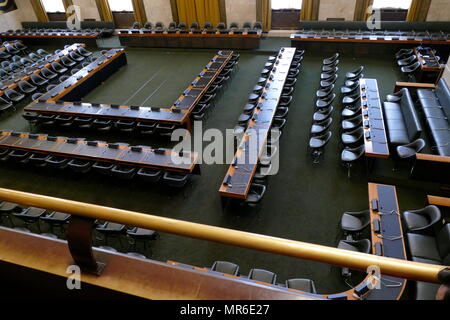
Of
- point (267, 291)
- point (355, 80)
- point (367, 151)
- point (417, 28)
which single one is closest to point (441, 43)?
point (417, 28)

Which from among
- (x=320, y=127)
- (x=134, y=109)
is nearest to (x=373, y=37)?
(x=320, y=127)

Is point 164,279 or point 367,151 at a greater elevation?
point 164,279

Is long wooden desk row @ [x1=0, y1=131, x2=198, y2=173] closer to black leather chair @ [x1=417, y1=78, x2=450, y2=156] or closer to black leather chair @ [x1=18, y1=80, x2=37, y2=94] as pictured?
black leather chair @ [x1=18, y1=80, x2=37, y2=94]

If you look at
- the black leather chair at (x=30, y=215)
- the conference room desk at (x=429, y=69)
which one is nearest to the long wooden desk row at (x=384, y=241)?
the black leather chair at (x=30, y=215)

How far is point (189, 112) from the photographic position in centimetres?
884

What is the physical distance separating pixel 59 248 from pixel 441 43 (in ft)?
43.9

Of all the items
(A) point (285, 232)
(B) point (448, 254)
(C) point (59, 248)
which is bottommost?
(A) point (285, 232)

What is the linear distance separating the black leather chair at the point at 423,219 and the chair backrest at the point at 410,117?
238 cm

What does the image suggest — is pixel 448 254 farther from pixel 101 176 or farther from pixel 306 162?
pixel 101 176

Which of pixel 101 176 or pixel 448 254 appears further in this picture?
pixel 101 176

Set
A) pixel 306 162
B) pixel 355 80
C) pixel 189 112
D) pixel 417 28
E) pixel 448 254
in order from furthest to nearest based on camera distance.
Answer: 1. pixel 417 28
2. pixel 355 80
3. pixel 189 112
4. pixel 306 162
5. pixel 448 254

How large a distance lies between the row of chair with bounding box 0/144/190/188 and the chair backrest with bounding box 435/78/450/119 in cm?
644

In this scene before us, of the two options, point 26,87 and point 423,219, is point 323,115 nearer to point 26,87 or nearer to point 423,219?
point 423,219

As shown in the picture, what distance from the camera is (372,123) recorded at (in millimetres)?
7680
